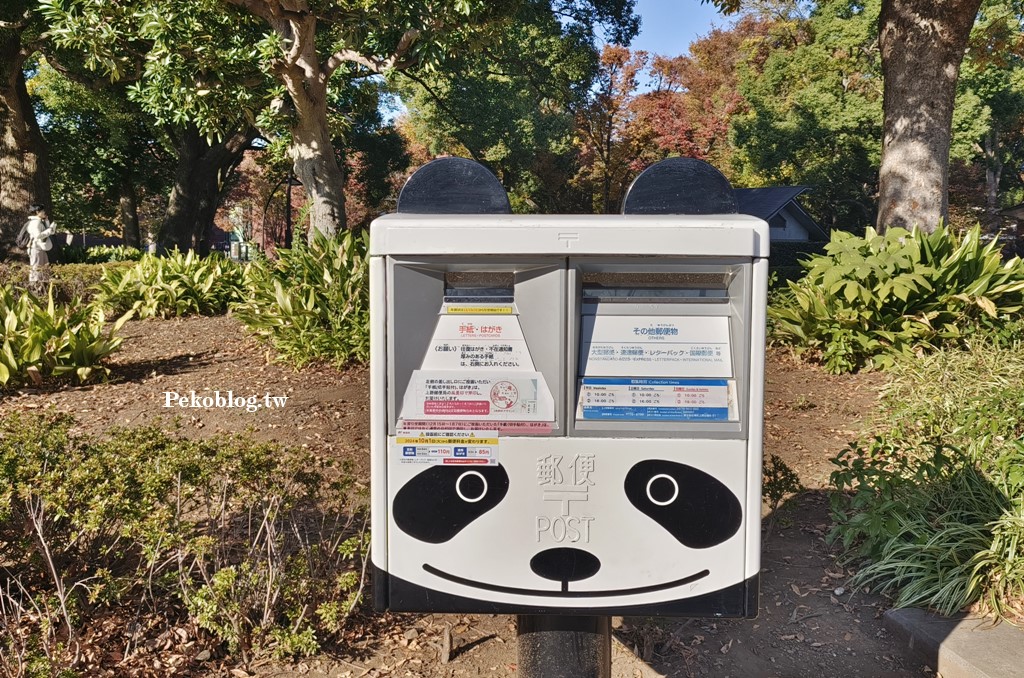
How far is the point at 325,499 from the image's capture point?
466 centimetres

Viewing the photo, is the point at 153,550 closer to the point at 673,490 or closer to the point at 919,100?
the point at 673,490

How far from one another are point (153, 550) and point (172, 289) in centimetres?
747

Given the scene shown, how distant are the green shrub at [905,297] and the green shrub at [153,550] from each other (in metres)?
4.91

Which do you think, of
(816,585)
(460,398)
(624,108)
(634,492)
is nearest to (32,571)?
(460,398)

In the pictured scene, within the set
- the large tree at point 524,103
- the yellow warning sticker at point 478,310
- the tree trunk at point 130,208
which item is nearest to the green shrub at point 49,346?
the yellow warning sticker at point 478,310

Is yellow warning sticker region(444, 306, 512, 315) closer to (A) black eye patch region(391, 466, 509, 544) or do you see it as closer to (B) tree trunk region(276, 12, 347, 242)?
(A) black eye patch region(391, 466, 509, 544)

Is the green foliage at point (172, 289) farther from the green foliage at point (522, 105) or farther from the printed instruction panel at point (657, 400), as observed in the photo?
the printed instruction panel at point (657, 400)

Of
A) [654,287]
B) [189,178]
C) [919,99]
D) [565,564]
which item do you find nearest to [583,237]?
[654,287]

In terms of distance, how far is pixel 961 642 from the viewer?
3.46 m

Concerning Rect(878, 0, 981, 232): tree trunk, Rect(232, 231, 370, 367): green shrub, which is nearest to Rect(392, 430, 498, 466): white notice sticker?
Rect(232, 231, 370, 367): green shrub

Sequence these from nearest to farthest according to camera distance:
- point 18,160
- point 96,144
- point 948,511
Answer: point 948,511 < point 18,160 < point 96,144

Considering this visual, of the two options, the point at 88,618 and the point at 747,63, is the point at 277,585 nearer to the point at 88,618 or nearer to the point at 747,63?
the point at 88,618

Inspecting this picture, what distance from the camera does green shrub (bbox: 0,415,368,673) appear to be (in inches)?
123

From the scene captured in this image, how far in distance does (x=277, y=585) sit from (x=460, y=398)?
56.2 inches
